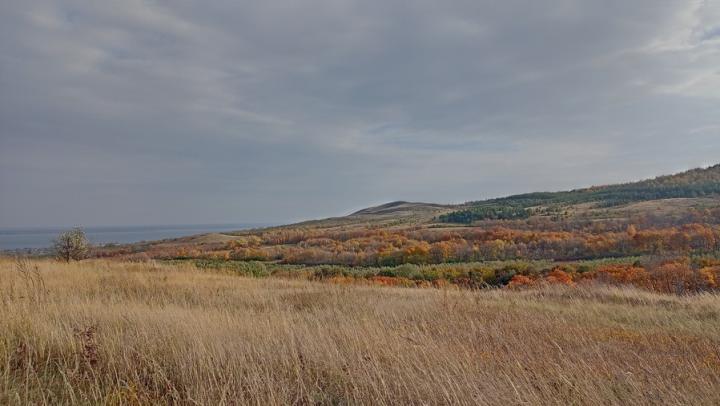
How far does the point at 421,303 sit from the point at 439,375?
238 inches

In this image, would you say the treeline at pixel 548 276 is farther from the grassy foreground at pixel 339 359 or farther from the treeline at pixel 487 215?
the treeline at pixel 487 215

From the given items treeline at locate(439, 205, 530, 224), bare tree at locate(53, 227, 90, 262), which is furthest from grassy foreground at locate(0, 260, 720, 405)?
treeline at locate(439, 205, 530, 224)

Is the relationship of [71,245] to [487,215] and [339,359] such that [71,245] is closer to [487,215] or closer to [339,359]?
[339,359]

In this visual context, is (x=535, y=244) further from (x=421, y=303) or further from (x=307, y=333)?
(x=307, y=333)

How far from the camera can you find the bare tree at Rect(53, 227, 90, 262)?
2527 cm

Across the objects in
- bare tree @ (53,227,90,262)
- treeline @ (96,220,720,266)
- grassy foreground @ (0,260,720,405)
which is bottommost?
treeline @ (96,220,720,266)

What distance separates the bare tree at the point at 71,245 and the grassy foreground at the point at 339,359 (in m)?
20.0

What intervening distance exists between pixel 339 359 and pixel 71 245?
1065 inches

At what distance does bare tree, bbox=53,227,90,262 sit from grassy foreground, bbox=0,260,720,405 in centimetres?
1996

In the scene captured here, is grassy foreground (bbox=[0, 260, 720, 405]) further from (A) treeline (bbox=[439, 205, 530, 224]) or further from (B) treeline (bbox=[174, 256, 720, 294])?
(A) treeline (bbox=[439, 205, 530, 224])

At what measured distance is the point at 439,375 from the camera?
4.13 metres

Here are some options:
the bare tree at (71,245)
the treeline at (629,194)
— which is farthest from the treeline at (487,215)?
Answer: the bare tree at (71,245)

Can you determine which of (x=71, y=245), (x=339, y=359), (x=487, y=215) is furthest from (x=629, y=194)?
(x=339, y=359)

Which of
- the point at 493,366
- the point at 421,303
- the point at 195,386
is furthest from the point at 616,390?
the point at 421,303
